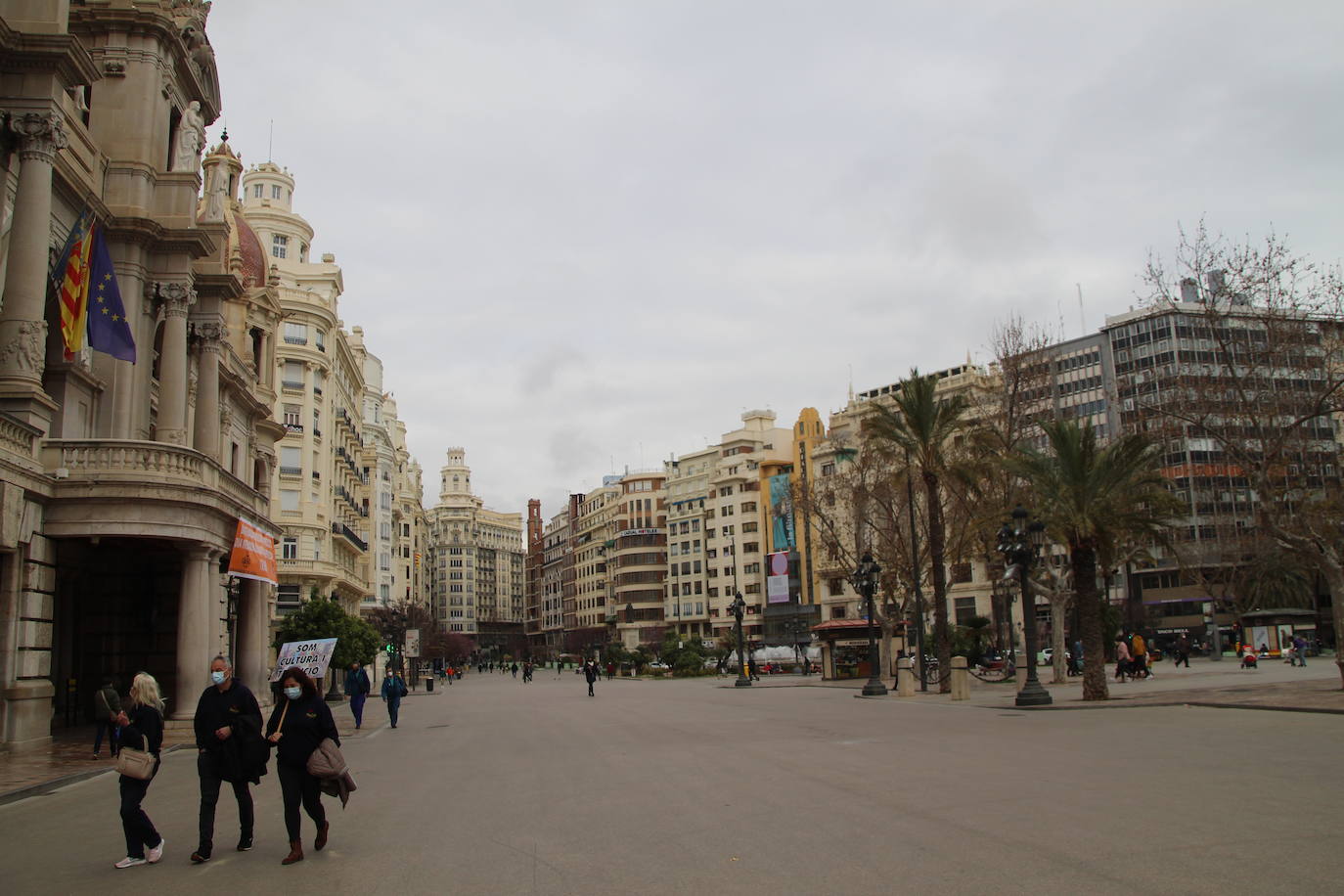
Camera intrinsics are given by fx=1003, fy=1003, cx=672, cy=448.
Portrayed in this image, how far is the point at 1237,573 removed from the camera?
5334cm

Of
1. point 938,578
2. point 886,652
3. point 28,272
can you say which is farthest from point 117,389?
point 886,652

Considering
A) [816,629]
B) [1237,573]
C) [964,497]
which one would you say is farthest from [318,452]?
[1237,573]

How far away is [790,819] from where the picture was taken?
9.70 m

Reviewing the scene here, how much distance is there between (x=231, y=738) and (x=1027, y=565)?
893 inches

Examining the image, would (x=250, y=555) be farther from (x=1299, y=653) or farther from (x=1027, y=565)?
(x=1299, y=653)

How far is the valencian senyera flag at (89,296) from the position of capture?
20594 millimetres

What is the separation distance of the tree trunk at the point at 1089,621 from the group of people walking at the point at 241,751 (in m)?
21.9

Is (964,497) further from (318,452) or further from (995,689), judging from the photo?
(318,452)

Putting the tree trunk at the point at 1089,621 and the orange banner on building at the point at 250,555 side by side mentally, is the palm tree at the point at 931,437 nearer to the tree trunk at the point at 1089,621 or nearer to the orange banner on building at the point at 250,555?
the tree trunk at the point at 1089,621

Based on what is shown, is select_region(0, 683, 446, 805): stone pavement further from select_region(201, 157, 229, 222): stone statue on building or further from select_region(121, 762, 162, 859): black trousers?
select_region(201, 157, 229, 222): stone statue on building

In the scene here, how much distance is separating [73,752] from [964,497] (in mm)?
32101

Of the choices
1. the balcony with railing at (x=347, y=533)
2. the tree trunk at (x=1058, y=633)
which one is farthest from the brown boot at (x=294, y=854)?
the balcony with railing at (x=347, y=533)

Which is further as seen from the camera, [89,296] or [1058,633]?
[1058,633]

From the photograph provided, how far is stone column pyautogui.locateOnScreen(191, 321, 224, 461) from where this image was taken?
2952 centimetres
